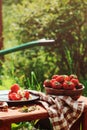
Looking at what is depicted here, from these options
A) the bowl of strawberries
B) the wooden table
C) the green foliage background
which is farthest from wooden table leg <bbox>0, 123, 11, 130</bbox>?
the green foliage background

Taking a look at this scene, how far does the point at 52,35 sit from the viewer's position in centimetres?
614

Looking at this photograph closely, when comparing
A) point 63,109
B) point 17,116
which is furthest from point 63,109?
point 17,116

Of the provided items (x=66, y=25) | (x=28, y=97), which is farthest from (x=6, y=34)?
(x=28, y=97)

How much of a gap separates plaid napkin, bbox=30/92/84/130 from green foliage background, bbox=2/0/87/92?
2.82 meters

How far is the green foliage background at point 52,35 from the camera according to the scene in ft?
19.9

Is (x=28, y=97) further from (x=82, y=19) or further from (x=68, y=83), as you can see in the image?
(x=82, y=19)

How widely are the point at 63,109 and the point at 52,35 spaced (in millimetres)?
3131

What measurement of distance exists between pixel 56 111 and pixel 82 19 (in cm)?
325

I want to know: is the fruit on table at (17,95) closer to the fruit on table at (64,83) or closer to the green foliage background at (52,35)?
the fruit on table at (64,83)

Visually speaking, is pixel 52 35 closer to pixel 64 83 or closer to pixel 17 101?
pixel 64 83

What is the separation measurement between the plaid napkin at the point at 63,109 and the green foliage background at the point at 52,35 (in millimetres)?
2818

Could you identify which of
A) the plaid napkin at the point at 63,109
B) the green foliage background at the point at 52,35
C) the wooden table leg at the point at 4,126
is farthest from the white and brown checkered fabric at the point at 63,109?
the green foliage background at the point at 52,35

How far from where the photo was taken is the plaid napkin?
10.0 feet

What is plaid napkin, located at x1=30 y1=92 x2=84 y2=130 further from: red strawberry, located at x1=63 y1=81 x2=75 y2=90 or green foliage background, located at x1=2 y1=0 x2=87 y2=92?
green foliage background, located at x1=2 y1=0 x2=87 y2=92
